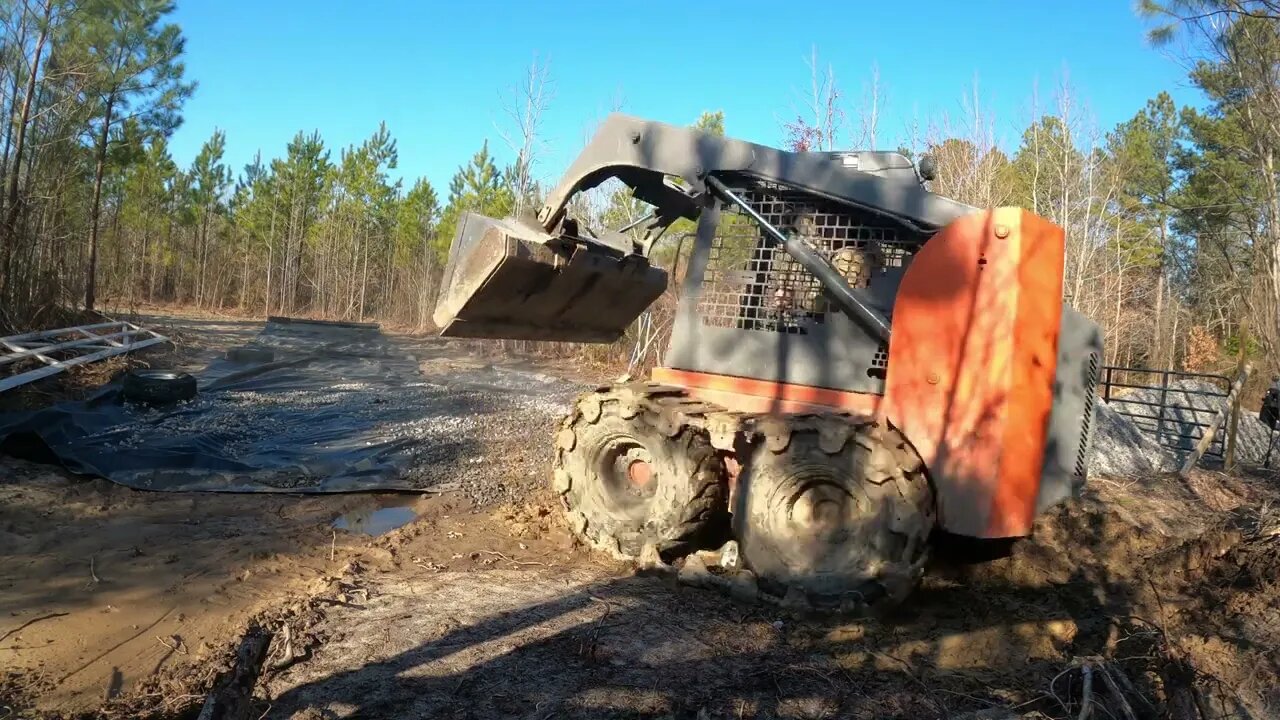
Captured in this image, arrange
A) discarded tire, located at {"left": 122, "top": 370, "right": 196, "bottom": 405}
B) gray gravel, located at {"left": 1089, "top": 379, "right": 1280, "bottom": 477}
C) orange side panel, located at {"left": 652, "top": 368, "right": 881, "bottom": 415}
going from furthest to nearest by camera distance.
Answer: gray gravel, located at {"left": 1089, "top": 379, "right": 1280, "bottom": 477} < discarded tire, located at {"left": 122, "top": 370, "right": 196, "bottom": 405} < orange side panel, located at {"left": 652, "top": 368, "right": 881, "bottom": 415}

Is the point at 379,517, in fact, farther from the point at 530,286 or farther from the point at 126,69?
the point at 126,69

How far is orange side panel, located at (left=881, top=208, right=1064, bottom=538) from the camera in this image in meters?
4.17

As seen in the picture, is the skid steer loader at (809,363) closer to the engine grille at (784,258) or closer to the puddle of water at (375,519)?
the engine grille at (784,258)

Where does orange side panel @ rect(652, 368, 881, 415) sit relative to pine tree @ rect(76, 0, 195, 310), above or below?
below

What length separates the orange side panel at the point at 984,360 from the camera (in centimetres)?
417

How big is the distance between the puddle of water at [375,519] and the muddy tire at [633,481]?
137 cm

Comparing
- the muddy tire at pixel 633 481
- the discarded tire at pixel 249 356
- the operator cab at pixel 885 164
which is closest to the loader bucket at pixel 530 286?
the muddy tire at pixel 633 481

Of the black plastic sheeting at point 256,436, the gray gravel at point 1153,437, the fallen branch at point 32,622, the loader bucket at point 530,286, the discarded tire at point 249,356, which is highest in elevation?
the loader bucket at point 530,286

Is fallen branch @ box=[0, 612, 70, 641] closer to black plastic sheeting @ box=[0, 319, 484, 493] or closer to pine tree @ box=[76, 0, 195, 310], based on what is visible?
black plastic sheeting @ box=[0, 319, 484, 493]

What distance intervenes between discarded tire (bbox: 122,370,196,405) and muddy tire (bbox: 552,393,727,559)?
558cm

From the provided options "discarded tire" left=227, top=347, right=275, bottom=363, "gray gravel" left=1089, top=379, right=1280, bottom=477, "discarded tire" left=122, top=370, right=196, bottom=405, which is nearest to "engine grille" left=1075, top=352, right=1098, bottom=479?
"gray gravel" left=1089, top=379, right=1280, bottom=477

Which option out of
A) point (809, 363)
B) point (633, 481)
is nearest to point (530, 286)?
point (633, 481)

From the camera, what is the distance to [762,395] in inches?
203

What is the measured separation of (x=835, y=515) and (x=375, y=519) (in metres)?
3.55
